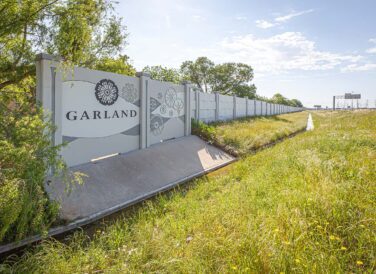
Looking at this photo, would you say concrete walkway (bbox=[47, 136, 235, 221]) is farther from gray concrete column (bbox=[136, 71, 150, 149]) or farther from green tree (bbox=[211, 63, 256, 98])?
green tree (bbox=[211, 63, 256, 98])

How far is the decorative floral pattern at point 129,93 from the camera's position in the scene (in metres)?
7.89

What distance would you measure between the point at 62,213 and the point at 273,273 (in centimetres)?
377

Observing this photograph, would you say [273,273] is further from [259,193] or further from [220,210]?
[259,193]

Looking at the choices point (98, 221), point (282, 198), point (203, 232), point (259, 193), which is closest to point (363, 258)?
point (282, 198)

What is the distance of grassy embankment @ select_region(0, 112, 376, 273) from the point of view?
2.78m

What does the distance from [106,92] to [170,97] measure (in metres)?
3.43

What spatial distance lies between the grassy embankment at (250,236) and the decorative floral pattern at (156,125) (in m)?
4.56

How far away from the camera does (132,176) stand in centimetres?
680

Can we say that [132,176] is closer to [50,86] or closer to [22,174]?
[50,86]

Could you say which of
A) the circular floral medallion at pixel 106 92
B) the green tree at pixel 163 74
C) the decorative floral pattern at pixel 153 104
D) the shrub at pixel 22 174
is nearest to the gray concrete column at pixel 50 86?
the circular floral medallion at pixel 106 92

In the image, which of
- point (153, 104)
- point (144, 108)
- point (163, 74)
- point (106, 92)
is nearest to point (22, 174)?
point (106, 92)

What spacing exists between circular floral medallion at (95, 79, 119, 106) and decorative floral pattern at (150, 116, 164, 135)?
1.97 meters

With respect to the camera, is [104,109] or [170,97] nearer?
[104,109]

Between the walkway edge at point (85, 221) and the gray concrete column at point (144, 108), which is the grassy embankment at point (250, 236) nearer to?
the walkway edge at point (85, 221)
